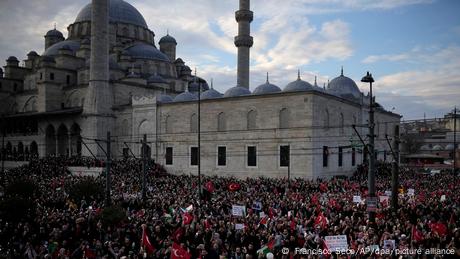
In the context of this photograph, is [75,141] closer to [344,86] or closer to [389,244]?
[344,86]

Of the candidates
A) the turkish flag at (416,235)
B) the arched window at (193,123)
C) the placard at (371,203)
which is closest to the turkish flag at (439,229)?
the turkish flag at (416,235)

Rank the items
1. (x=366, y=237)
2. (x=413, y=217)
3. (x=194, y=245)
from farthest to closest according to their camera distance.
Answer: (x=413, y=217) < (x=194, y=245) < (x=366, y=237)

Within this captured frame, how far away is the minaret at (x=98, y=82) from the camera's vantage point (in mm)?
41812

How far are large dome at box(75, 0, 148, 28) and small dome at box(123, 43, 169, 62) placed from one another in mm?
4415

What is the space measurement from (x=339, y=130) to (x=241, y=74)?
11984mm

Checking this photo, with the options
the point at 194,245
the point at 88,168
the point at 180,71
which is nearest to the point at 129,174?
the point at 88,168

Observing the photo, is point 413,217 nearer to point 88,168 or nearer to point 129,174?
point 129,174

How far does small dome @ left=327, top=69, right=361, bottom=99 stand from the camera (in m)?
47.0

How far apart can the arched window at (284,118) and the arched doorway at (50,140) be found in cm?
2889

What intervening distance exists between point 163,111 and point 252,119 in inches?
404

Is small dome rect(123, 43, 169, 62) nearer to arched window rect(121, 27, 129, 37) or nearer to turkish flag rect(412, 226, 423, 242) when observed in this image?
arched window rect(121, 27, 129, 37)

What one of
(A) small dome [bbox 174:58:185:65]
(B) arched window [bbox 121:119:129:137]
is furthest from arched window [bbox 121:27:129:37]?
(B) arched window [bbox 121:119:129:137]

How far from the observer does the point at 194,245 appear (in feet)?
42.2

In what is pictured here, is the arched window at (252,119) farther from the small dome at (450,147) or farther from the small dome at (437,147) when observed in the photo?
the small dome at (437,147)
